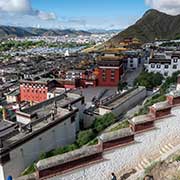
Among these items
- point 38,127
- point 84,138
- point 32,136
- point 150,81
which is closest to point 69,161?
point 32,136

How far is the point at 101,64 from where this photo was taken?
38.8 meters

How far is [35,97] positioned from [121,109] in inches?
605

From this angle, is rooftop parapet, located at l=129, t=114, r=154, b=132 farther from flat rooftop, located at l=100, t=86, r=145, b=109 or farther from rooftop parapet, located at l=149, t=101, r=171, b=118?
flat rooftop, located at l=100, t=86, r=145, b=109

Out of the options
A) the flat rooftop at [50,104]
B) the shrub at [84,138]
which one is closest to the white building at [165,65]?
the flat rooftop at [50,104]

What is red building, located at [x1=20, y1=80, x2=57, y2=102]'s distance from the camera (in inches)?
1353

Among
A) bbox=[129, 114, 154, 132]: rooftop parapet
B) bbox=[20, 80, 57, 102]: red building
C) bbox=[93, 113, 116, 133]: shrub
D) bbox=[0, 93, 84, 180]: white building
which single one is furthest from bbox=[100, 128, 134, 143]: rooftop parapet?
bbox=[20, 80, 57, 102]: red building

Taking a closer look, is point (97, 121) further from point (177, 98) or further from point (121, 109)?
point (177, 98)

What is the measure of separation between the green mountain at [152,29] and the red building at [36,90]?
254ft

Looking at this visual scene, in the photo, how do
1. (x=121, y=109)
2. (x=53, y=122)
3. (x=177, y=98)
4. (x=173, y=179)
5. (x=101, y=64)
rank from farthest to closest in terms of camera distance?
1. (x=101, y=64)
2. (x=121, y=109)
3. (x=53, y=122)
4. (x=177, y=98)
5. (x=173, y=179)

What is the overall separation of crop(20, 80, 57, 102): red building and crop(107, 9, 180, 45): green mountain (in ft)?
254

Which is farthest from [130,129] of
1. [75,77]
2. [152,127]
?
[75,77]

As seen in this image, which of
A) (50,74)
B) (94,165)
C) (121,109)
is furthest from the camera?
(50,74)

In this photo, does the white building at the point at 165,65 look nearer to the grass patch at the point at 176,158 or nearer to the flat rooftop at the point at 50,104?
the flat rooftop at the point at 50,104

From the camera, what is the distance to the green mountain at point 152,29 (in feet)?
369
